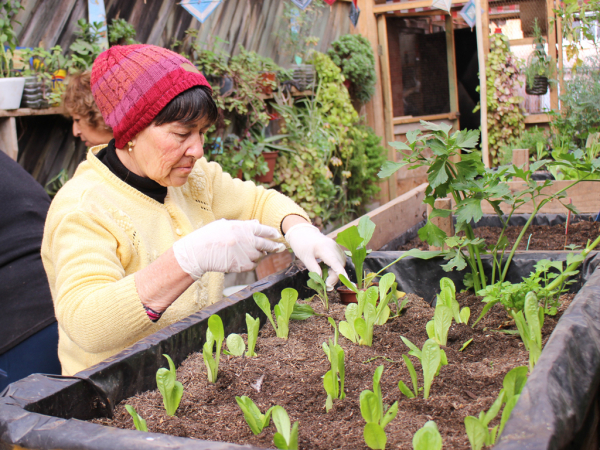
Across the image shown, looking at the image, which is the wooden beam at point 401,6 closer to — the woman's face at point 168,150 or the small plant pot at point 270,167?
the small plant pot at point 270,167

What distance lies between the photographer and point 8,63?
2.19 m

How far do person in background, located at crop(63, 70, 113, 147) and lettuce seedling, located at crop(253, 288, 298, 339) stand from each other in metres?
1.14

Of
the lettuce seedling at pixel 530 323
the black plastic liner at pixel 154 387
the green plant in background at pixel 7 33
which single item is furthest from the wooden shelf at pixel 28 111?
the lettuce seedling at pixel 530 323

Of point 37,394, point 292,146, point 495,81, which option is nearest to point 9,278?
point 37,394

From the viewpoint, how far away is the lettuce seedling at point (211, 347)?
104cm

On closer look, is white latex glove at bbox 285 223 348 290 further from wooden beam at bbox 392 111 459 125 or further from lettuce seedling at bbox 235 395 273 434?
wooden beam at bbox 392 111 459 125

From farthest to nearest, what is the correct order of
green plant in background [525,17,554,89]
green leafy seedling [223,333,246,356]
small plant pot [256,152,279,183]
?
green plant in background [525,17,554,89]
small plant pot [256,152,279,183]
green leafy seedling [223,333,246,356]

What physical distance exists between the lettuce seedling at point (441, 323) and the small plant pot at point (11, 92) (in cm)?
186

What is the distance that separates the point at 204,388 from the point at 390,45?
18.6ft

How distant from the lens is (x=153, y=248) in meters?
1.52

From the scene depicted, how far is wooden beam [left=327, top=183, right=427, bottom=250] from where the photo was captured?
2.25 meters

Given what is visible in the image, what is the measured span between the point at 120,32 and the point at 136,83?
1.60 meters

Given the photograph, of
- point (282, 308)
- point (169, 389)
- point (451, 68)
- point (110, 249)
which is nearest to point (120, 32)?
point (110, 249)

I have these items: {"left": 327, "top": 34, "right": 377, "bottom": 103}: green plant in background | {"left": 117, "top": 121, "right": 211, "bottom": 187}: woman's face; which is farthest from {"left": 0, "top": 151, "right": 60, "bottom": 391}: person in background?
A: {"left": 327, "top": 34, "right": 377, "bottom": 103}: green plant in background
